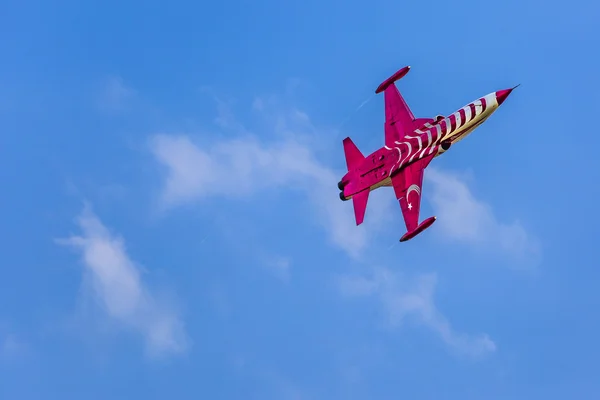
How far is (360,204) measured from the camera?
10731 centimetres

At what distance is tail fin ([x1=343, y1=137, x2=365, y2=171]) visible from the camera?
4301 inches

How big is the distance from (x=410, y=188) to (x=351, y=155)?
7.74m

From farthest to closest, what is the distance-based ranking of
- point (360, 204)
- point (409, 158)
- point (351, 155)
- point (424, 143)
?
point (351, 155) < point (360, 204) < point (409, 158) < point (424, 143)

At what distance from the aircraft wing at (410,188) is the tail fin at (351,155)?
4497 millimetres

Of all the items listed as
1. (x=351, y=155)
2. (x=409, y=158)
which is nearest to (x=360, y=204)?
(x=351, y=155)

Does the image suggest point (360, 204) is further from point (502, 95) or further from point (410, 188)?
point (502, 95)

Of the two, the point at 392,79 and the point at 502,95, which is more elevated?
the point at 392,79

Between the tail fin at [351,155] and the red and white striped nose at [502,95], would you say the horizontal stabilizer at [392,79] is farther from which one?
the red and white striped nose at [502,95]

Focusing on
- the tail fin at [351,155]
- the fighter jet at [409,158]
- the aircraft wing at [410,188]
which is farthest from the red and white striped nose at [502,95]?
the tail fin at [351,155]

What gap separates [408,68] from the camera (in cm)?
11188

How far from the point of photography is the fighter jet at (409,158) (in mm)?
105562

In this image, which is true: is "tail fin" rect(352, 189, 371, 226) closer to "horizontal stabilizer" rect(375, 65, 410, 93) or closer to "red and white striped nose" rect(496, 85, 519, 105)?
"horizontal stabilizer" rect(375, 65, 410, 93)

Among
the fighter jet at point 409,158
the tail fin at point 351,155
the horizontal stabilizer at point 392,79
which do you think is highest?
the horizontal stabilizer at point 392,79

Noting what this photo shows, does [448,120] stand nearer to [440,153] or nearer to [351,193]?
[440,153]
